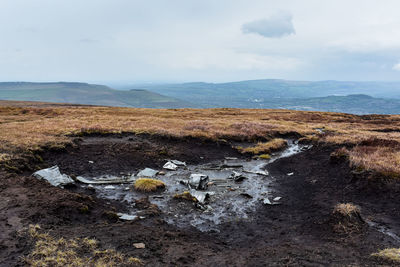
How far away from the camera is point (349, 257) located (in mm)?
8891

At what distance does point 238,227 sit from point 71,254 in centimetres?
742

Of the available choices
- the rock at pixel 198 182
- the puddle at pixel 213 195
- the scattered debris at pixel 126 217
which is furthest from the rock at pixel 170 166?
the scattered debris at pixel 126 217

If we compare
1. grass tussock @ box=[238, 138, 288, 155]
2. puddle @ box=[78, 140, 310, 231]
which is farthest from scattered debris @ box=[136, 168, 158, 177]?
grass tussock @ box=[238, 138, 288, 155]

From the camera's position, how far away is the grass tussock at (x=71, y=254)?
796 cm

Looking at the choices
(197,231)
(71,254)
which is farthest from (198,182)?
(71,254)

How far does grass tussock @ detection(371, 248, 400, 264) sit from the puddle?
6.05 metres

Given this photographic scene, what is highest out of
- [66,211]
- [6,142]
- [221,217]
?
[6,142]

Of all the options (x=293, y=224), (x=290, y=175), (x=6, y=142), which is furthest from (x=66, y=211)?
(x=290, y=175)

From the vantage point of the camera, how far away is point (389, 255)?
8.52 m

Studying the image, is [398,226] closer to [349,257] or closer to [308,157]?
[349,257]

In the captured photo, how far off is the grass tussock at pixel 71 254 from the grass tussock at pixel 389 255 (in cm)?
793

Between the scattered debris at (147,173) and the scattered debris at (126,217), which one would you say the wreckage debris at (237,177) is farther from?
the scattered debris at (126,217)

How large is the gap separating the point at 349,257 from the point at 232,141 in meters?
23.4

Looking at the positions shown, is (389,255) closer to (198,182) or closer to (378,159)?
(198,182)
